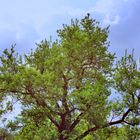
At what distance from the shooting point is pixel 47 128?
30.2m

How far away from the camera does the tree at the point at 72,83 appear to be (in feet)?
91.7

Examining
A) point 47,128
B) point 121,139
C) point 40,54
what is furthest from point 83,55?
point 121,139

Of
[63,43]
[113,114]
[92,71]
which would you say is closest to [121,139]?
[113,114]

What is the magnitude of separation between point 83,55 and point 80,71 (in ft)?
4.44

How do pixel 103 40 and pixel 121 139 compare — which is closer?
pixel 103 40

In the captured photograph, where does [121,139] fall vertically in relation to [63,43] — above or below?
below

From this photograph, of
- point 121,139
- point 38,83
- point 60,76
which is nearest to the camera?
point 38,83

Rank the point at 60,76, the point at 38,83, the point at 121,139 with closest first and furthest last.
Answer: the point at 38,83
the point at 60,76
the point at 121,139

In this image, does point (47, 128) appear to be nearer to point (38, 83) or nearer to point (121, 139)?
point (38, 83)

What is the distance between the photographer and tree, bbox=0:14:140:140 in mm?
27953

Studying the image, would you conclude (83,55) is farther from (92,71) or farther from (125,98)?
(125,98)

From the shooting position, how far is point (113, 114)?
1144 inches

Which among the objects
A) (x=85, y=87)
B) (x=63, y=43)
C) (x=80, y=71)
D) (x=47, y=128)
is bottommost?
(x=47, y=128)

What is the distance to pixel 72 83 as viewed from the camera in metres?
30.2
